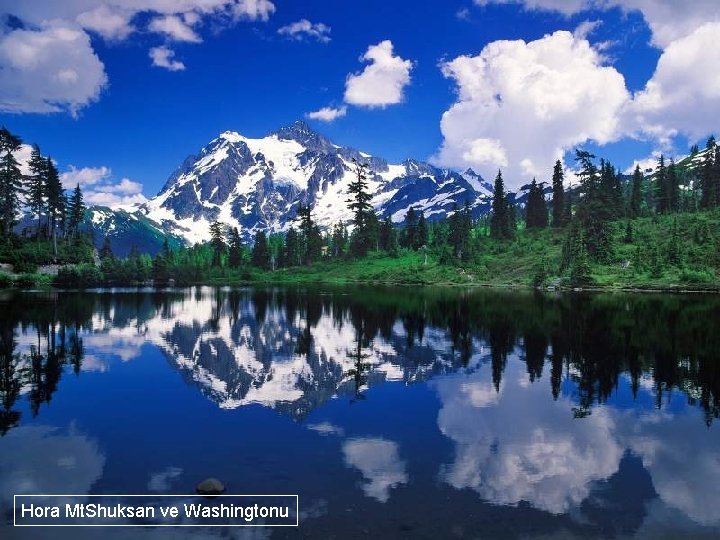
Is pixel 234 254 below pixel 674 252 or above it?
above

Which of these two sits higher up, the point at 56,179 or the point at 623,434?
the point at 56,179

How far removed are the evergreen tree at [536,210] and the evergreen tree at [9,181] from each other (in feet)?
427

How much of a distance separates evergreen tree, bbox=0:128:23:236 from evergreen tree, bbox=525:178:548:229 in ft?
427

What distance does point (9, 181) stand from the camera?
4345 inches

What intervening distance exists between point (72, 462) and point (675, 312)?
185 feet

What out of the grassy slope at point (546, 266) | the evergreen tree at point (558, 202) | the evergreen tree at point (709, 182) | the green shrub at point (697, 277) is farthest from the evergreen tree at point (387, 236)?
the green shrub at point (697, 277)

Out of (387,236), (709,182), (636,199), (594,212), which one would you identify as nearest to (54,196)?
(387,236)

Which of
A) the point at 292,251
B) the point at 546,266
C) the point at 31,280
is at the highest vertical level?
the point at 292,251

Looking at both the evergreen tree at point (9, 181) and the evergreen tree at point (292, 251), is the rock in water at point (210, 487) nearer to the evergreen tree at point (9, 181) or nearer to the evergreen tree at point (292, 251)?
the evergreen tree at point (9, 181)

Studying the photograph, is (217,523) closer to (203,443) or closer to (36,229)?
(203,443)

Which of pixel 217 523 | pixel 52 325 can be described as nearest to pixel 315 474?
pixel 217 523

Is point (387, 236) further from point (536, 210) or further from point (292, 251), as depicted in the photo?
point (536, 210)

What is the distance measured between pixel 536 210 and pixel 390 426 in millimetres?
146151

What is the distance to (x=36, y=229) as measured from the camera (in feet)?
404
